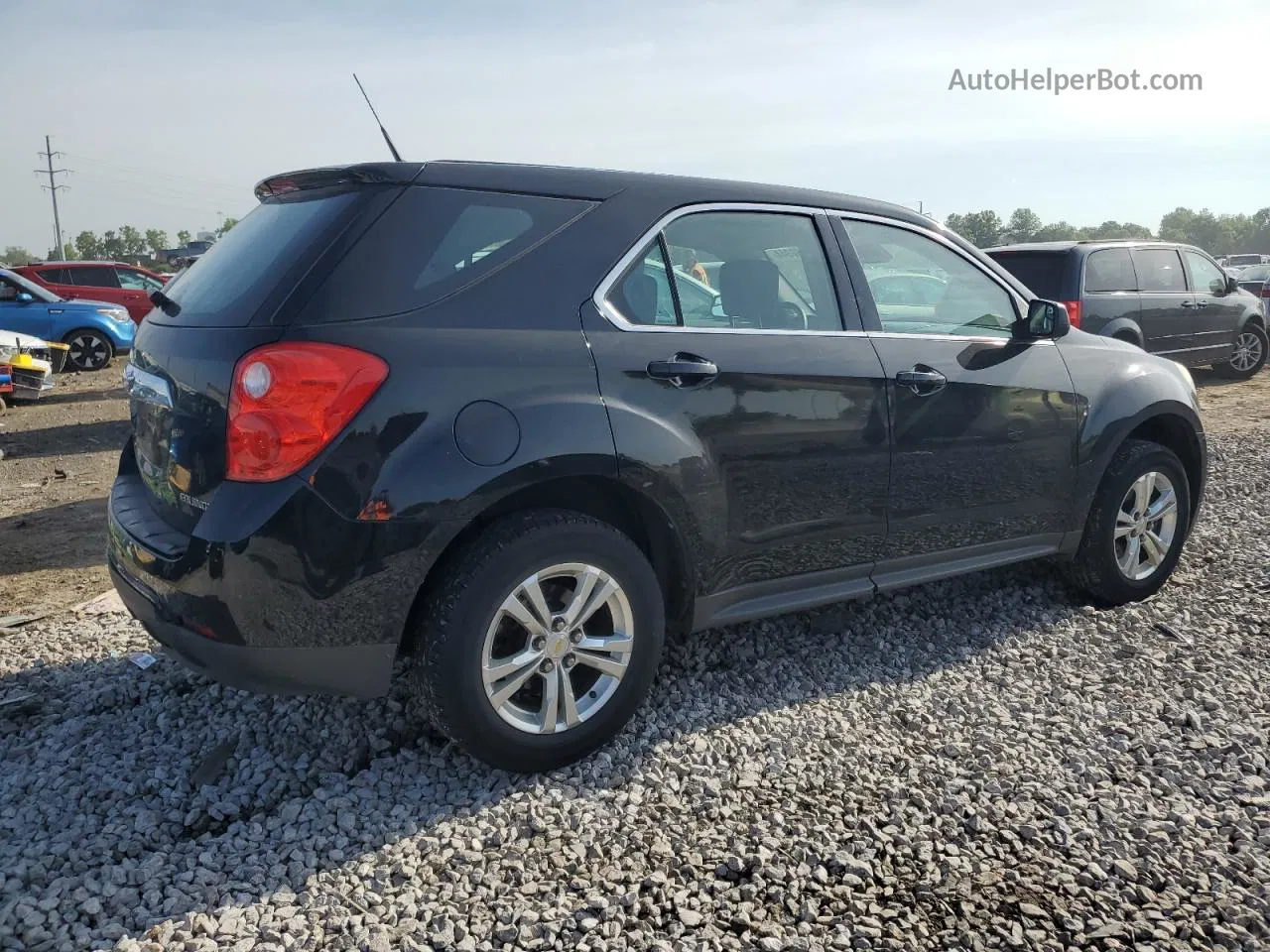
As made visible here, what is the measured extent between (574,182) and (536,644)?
4.87 ft

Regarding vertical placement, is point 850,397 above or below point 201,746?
above

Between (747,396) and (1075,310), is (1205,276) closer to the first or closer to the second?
(1075,310)

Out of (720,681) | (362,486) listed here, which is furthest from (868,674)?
(362,486)

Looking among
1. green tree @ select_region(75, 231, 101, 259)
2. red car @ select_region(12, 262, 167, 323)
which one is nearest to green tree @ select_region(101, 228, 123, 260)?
green tree @ select_region(75, 231, 101, 259)

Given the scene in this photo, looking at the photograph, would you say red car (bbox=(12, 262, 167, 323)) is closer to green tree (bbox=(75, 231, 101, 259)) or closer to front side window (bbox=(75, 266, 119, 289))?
front side window (bbox=(75, 266, 119, 289))

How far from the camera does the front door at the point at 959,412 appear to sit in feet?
13.1

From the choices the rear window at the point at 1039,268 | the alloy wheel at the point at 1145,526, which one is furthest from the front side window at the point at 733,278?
the rear window at the point at 1039,268

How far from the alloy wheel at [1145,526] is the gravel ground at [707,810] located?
1.69 ft

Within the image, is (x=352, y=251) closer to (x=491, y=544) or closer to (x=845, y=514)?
(x=491, y=544)

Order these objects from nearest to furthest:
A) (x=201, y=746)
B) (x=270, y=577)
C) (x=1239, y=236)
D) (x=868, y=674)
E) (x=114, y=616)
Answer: (x=270, y=577) → (x=201, y=746) → (x=868, y=674) → (x=114, y=616) → (x=1239, y=236)

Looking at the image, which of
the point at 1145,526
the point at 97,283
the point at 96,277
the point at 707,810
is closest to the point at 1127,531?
the point at 1145,526

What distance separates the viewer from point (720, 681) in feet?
13.2

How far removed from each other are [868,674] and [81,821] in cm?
273

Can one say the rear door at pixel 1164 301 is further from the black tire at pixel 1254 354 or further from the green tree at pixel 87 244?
the green tree at pixel 87 244
